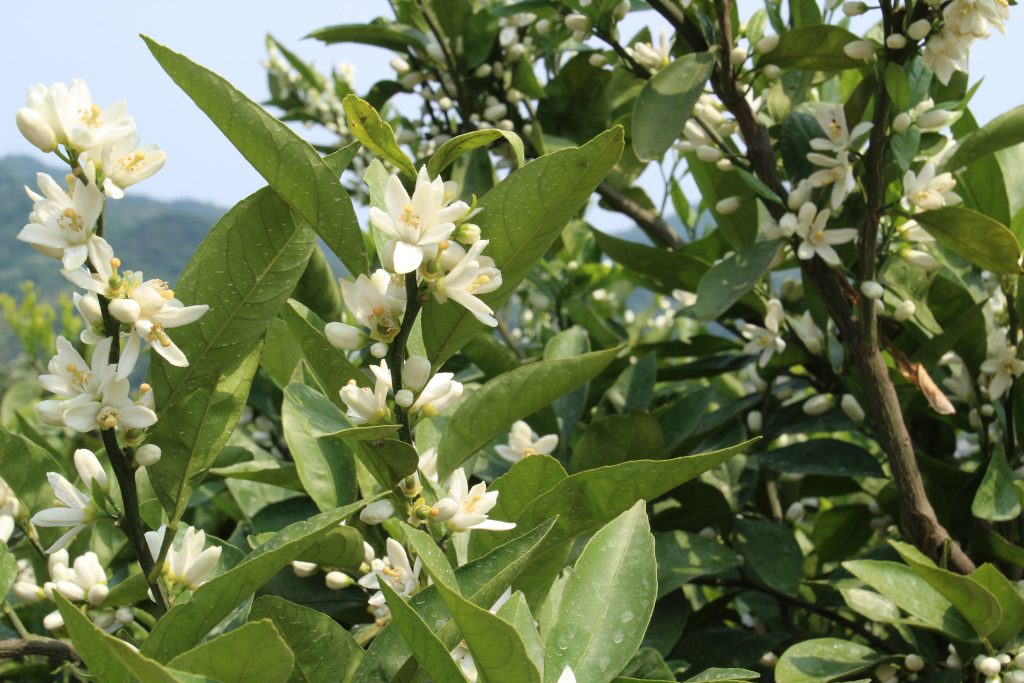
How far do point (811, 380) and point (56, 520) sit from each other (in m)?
1.64

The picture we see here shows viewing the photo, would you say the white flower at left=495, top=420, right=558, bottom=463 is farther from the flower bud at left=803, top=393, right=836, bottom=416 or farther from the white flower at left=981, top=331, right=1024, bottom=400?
the white flower at left=981, top=331, right=1024, bottom=400

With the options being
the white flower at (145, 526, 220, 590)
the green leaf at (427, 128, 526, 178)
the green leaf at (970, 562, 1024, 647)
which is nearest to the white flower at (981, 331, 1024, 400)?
the green leaf at (970, 562, 1024, 647)

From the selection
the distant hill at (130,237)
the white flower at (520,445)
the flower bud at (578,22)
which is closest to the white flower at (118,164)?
the white flower at (520,445)

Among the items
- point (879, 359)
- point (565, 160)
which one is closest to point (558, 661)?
point (565, 160)

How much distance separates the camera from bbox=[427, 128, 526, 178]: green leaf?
107 cm

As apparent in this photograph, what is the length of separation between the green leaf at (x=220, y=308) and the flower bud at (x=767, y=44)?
115 cm

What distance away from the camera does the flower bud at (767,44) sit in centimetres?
198

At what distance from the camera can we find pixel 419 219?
43.4 inches

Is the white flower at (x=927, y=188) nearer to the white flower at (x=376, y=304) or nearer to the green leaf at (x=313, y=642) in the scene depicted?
the white flower at (x=376, y=304)

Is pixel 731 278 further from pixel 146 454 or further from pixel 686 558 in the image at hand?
pixel 146 454

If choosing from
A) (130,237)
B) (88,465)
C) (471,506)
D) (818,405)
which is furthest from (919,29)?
(130,237)

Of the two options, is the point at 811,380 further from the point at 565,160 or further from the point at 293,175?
the point at 293,175

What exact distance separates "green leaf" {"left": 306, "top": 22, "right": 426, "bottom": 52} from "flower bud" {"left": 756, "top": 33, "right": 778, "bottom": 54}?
1.13 meters

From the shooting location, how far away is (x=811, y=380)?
2271 millimetres
